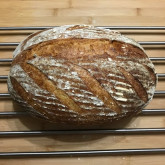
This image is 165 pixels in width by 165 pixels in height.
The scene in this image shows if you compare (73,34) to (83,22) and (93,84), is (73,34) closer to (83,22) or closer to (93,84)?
(93,84)

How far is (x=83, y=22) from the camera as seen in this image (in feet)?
4.71

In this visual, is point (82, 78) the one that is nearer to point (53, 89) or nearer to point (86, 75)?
point (86, 75)

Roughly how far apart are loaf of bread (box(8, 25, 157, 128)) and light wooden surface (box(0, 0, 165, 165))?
0.16 metres

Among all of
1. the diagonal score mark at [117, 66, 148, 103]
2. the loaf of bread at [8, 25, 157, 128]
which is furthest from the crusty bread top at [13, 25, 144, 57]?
the diagonal score mark at [117, 66, 148, 103]

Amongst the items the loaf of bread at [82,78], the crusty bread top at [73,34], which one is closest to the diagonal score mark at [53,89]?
the loaf of bread at [82,78]

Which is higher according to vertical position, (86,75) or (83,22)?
→ (83,22)

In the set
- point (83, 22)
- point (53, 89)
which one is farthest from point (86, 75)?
point (83, 22)

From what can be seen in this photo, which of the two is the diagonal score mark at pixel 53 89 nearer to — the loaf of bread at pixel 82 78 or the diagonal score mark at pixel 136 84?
the loaf of bread at pixel 82 78

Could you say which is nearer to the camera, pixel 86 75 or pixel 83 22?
pixel 86 75

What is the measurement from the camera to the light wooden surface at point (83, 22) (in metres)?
1.14

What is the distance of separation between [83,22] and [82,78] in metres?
0.56

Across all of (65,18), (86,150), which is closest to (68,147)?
(86,150)

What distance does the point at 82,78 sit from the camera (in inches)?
38.4

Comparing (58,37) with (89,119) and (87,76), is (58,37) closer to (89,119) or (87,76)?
(87,76)
